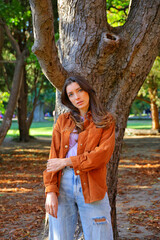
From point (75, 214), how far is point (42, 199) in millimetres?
3884

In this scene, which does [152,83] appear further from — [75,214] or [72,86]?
[75,214]

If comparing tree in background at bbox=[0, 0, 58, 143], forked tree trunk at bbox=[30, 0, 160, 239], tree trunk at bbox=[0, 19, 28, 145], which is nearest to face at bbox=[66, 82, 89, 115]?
forked tree trunk at bbox=[30, 0, 160, 239]

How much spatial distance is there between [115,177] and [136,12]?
6.86 ft

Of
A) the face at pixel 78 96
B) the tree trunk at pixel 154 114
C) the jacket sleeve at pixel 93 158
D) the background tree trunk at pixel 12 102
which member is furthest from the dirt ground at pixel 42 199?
the tree trunk at pixel 154 114

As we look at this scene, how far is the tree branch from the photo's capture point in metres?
2.80

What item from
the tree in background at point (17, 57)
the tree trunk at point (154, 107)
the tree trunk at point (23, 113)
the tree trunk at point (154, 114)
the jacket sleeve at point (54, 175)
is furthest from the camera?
the tree trunk at point (154, 114)

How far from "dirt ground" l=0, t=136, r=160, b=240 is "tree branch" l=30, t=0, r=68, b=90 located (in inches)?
98.0

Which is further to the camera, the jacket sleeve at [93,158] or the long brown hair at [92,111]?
the long brown hair at [92,111]

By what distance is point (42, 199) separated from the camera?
6.22 metres

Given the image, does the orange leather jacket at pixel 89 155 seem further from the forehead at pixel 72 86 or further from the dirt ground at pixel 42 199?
the dirt ground at pixel 42 199

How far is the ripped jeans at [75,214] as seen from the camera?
2.38m

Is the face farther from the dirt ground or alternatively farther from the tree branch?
the dirt ground

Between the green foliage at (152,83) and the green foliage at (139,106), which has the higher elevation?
the green foliage at (152,83)

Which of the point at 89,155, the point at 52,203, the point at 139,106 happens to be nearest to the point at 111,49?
the point at 89,155
